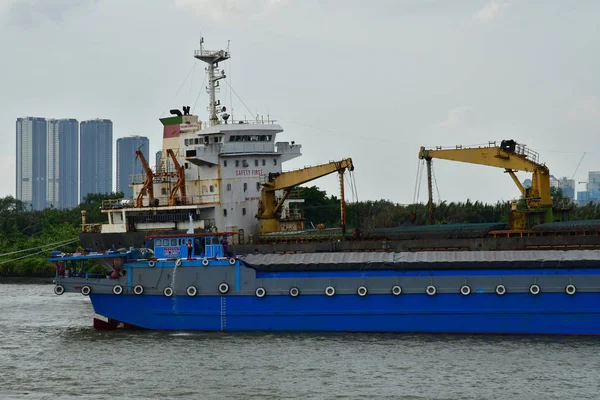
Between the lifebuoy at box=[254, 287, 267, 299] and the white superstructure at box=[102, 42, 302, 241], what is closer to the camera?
the lifebuoy at box=[254, 287, 267, 299]

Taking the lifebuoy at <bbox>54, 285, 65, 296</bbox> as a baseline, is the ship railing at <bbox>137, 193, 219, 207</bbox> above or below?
above

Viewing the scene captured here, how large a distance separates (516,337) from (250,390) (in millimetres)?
11410

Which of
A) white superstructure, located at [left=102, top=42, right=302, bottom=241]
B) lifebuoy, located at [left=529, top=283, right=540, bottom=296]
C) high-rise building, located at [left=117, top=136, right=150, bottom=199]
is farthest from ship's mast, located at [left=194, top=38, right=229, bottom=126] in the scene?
high-rise building, located at [left=117, top=136, right=150, bottom=199]

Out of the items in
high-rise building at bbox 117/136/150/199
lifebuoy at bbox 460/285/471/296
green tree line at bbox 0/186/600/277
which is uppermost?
high-rise building at bbox 117/136/150/199

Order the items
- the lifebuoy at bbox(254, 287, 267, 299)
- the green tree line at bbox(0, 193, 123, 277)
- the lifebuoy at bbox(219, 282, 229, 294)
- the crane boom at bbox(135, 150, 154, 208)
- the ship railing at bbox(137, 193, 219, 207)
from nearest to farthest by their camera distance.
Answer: the lifebuoy at bbox(254, 287, 267, 299), the lifebuoy at bbox(219, 282, 229, 294), the ship railing at bbox(137, 193, 219, 207), the crane boom at bbox(135, 150, 154, 208), the green tree line at bbox(0, 193, 123, 277)

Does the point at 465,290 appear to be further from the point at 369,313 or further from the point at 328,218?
the point at 328,218

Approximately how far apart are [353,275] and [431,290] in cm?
290

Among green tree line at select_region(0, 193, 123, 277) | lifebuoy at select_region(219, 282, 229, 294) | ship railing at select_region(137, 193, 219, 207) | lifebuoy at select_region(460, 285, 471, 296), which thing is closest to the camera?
lifebuoy at select_region(460, 285, 471, 296)

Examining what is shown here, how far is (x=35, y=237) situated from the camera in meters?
89.2

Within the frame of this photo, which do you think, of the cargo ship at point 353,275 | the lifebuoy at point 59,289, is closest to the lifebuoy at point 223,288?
the cargo ship at point 353,275

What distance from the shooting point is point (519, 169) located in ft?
140

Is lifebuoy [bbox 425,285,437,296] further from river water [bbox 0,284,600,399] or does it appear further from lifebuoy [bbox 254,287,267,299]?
lifebuoy [bbox 254,287,267,299]

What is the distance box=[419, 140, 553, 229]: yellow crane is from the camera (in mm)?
41625

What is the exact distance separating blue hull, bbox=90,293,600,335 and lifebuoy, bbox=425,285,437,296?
198 millimetres
